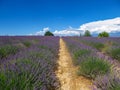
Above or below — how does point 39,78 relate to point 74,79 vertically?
above

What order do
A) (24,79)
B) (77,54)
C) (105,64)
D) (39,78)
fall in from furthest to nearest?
(77,54) < (105,64) < (39,78) < (24,79)

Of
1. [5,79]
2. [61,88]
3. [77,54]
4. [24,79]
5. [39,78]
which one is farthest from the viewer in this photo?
[77,54]

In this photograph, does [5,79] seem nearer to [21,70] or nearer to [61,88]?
[21,70]

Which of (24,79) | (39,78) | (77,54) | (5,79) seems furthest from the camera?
(77,54)

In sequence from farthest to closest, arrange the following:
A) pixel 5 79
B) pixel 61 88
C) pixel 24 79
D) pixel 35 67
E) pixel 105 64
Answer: pixel 105 64 < pixel 61 88 < pixel 35 67 < pixel 24 79 < pixel 5 79

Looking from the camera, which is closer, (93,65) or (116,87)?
(116,87)

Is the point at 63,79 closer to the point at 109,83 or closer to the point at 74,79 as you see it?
the point at 74,79

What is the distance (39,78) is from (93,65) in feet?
5.78

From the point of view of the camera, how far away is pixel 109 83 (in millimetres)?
2840

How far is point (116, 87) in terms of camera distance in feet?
8.59

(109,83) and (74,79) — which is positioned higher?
(109,83)

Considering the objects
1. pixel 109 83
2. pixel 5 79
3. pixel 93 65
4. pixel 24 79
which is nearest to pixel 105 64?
pixel 93 65

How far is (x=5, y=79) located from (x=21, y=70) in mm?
603

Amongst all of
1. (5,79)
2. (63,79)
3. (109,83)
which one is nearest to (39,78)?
(5,79)
